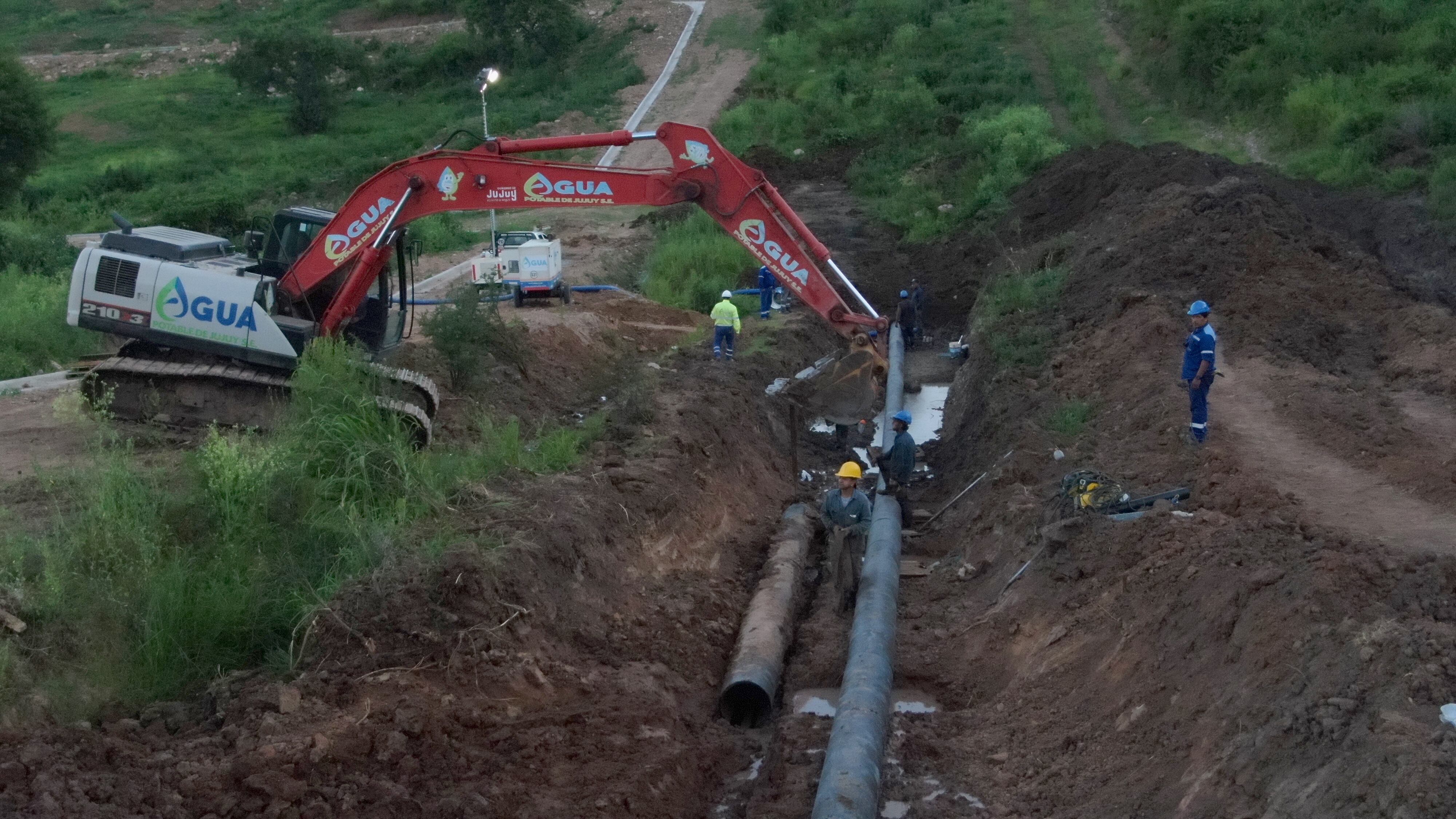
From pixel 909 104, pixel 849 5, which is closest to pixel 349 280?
pixel 909 104

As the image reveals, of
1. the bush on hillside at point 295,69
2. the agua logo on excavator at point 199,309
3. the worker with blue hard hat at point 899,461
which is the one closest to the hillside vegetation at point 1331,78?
the worker with blue hard hat at point 899,461

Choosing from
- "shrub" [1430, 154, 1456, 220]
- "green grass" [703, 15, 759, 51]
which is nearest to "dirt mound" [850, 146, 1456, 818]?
"shrub" [1430, 154, 1456, 220]

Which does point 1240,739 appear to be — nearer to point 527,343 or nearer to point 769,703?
point 769,703

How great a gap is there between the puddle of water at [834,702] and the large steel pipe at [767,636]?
26cm

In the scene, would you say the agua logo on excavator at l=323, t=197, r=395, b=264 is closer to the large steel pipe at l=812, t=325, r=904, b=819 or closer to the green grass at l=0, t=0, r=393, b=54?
the large steel pipe at l=812, t=325, r=904, b=819

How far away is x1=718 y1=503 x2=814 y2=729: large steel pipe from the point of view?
1120 cm

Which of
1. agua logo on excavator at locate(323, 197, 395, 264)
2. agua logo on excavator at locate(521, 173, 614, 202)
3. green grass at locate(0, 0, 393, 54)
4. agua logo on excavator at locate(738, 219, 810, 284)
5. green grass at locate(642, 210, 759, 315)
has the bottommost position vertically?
green grass at locate(642, 210, 759, 315)

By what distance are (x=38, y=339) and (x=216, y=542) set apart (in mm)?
11216

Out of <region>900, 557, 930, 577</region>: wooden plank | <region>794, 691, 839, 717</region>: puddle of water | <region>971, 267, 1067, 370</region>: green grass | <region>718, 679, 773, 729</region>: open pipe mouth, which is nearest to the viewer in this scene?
<region>794, 691, 839, 717</region>: puddle of water

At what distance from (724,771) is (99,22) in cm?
7241

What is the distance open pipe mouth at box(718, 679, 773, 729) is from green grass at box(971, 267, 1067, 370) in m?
9.00

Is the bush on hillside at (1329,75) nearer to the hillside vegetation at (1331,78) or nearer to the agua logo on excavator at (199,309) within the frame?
the hillside vegetation at (1331,78)

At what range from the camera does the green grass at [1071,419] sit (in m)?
15.6

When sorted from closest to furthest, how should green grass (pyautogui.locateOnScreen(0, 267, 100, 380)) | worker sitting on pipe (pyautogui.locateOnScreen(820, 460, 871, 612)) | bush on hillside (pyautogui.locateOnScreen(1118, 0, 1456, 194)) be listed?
worker sitting on pipe (pyautogui.locateOnScreen(820, 460, 871, 612)) < green grass (pyautogui.locateOnScreen(0, 267, 100, 380)) < bush on hillside (pyautogui.locateOnScreen(1118, 0, 1456, 194))
